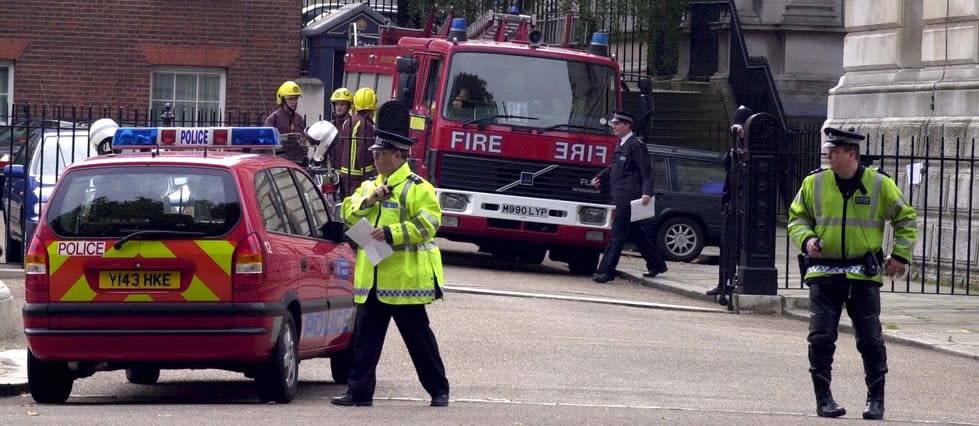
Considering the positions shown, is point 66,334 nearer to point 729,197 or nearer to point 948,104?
point 729,197

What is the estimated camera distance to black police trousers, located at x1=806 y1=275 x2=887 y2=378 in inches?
363

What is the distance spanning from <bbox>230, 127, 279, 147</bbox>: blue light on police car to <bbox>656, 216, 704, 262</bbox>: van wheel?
35.7 ft

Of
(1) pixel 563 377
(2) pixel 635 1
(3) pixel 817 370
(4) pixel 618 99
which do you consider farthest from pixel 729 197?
(2) pixel 635 1

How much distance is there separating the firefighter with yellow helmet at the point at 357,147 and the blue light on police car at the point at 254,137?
736cm

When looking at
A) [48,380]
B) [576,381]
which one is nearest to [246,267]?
[48,380]

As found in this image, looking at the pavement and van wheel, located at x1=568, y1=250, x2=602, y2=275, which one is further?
van wheel, located at x1=568, y1=250, x2=602, y2=275

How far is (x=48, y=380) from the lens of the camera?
9.34m

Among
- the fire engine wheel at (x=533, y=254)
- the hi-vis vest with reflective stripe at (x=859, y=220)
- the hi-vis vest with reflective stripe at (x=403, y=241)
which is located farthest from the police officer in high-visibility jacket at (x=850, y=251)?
the fire engine wheel at (x=533, y=254)

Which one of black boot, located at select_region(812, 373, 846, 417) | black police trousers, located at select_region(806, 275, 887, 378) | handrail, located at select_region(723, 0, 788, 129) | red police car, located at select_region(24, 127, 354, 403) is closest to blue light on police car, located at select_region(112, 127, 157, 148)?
red police car, located at select_region(24, 127, 354, 403)

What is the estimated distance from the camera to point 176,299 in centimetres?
898

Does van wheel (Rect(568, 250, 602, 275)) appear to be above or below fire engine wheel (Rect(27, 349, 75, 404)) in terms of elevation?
above

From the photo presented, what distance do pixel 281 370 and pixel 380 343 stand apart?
0.58 meters

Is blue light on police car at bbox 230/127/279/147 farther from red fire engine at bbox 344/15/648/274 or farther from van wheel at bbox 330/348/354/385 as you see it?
red fire engine at bbox 344/15/648/274

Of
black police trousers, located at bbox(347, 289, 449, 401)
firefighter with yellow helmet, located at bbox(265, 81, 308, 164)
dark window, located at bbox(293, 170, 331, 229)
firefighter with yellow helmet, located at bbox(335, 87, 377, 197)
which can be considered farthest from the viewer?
firefighter with yellow helmet, located at bbox(335, 87, 377, 197)
